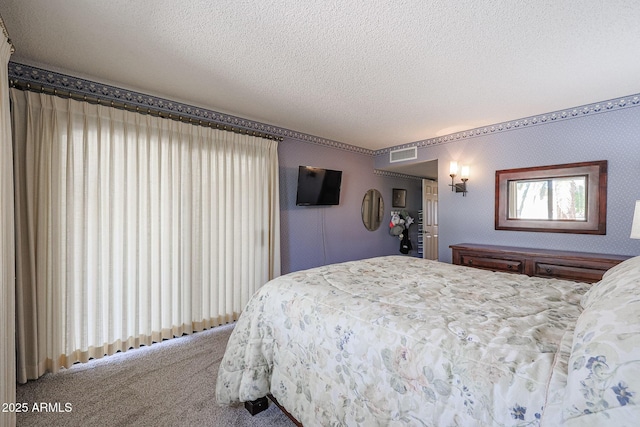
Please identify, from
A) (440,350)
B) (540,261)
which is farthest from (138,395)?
(540,261)

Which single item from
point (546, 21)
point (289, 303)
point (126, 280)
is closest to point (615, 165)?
point (546, 21)

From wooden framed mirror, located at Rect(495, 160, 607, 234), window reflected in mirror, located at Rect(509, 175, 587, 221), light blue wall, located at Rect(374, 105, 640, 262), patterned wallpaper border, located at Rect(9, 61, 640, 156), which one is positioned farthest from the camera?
window reflected in mirror, located at Rect(509, 175, 587, 221)

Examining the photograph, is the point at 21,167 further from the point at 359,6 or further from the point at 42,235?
the point at 359,6

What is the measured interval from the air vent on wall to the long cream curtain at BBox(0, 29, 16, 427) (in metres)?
4.28

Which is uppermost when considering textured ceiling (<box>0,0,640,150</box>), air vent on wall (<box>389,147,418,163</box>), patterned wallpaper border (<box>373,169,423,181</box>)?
textured ceiling (<box>0,0,640,150</box>)

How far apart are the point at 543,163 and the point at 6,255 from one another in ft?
15.3

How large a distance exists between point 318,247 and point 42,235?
9.67ft

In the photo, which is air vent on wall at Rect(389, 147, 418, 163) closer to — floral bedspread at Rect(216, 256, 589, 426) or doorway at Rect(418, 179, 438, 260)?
doorway at Rect(418, 179, 438, 260)

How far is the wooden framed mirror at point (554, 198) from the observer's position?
9.20 ft

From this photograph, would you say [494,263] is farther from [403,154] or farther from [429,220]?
[429,220]

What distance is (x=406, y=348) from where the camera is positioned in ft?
3.37

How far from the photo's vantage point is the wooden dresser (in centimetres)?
252

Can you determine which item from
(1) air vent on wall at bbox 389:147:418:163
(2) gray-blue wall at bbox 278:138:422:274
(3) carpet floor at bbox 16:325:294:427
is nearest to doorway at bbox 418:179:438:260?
(2) gray-blue wall at bbox 278:138:422:274

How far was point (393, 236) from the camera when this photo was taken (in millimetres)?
5418
